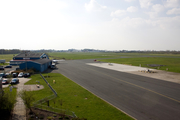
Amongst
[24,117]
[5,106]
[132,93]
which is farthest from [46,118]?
[132,93]

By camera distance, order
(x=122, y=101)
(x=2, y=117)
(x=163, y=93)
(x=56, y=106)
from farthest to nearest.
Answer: (x=163, y=93) < (x=122, y=101) < (x=56, y=106) < (x=2, y=117)

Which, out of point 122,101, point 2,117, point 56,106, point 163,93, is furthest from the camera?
point 163,93

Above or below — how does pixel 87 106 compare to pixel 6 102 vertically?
below

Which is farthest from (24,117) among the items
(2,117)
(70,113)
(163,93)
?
(163,93)

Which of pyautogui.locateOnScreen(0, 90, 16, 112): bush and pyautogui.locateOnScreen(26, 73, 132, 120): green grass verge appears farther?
pyautogui.locateOnScreen(26, 73, 132, 120): green grass verge

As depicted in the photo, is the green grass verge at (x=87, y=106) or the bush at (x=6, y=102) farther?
the green grass verge at (x=87, y=106)

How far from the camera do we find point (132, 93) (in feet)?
98.1

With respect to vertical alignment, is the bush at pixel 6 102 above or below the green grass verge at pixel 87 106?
above

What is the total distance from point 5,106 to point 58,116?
7378mm

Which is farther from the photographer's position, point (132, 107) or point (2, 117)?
point (132, 107)

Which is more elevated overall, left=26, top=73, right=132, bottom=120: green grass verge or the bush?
the bush

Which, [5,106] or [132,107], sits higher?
[5,106]

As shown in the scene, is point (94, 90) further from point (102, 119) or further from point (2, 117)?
point (2, 117)

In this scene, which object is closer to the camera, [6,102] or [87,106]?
[6,102]
